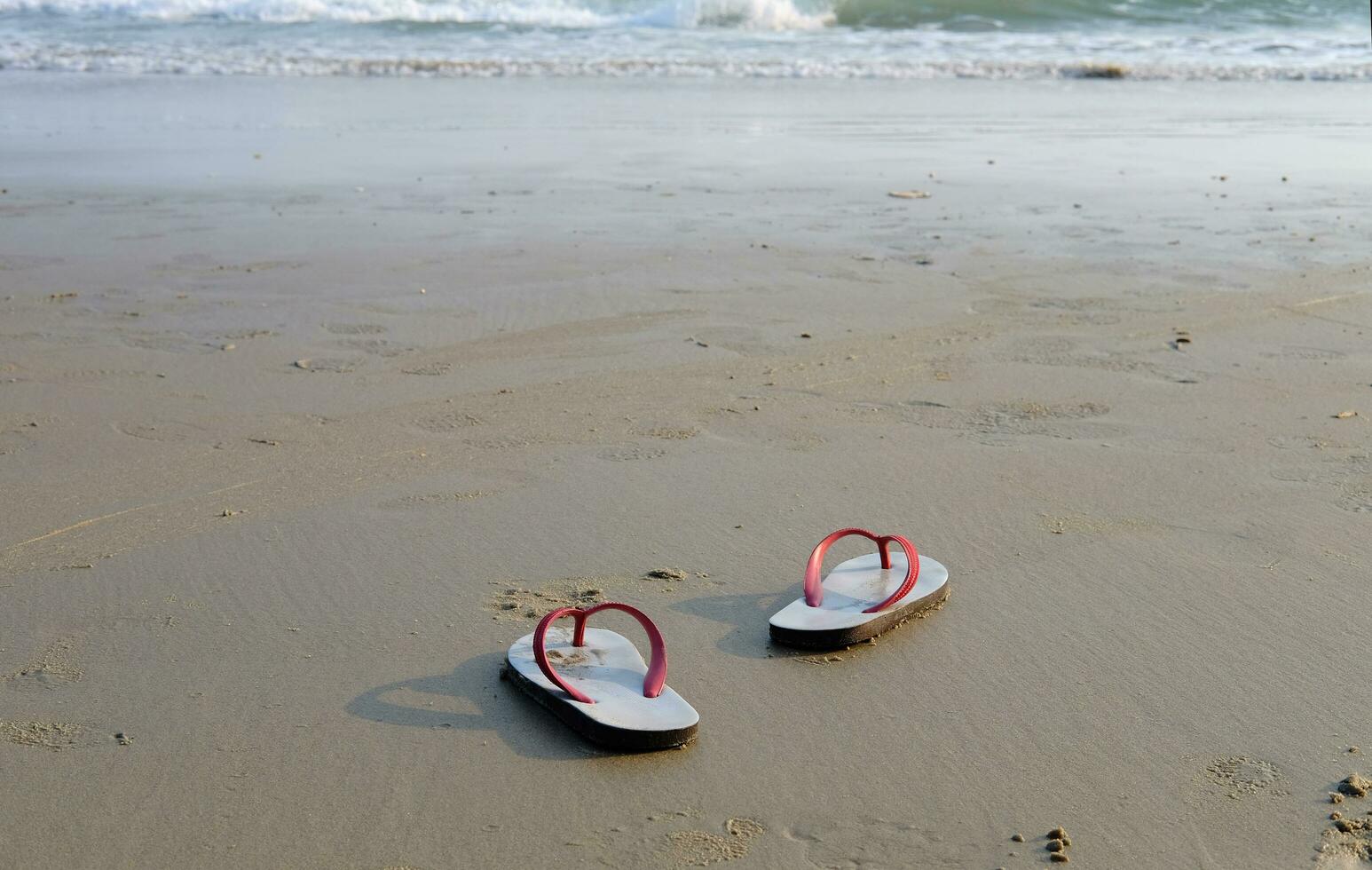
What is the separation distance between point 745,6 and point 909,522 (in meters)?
20.9

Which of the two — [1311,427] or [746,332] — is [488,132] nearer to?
[746,332]

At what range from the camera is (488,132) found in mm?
9555

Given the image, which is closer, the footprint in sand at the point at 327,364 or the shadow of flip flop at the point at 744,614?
the shadow of flip flop at the point at 744,614

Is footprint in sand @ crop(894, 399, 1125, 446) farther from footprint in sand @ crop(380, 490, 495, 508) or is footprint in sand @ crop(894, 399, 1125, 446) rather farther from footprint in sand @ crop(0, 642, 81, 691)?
footprint in sand @ crop(0, 642, 81, 691)

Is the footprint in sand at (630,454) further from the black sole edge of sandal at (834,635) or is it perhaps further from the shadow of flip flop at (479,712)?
the shadow of flip flop at (479,712)

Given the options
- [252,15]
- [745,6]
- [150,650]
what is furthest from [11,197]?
[745,6]

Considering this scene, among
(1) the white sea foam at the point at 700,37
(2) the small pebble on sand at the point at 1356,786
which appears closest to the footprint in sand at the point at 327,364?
(2) the small pebble on sand at the point at 1356,786

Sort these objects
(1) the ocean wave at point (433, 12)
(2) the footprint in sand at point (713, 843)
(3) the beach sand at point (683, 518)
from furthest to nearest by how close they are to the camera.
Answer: (1) the ocean wave at point (433, 12) < (3) the beach sand at point (683, 518) < (2) the footprint in sand at point (713, 843)

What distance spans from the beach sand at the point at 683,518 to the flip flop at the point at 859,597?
5 centimetres

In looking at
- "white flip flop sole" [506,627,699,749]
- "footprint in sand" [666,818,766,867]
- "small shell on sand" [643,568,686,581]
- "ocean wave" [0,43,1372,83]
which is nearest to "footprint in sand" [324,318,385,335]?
"small shell on sand" [643,568,686,581]

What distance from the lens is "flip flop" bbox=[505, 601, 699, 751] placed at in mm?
1974

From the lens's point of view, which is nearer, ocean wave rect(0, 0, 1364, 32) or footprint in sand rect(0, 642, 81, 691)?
footprint in sand rect(0, 642, 81, 691)

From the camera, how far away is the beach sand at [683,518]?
6.02 feet

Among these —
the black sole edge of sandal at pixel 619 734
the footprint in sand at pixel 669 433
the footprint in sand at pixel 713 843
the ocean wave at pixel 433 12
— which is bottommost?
the footprint in sand at pixel 713 843
